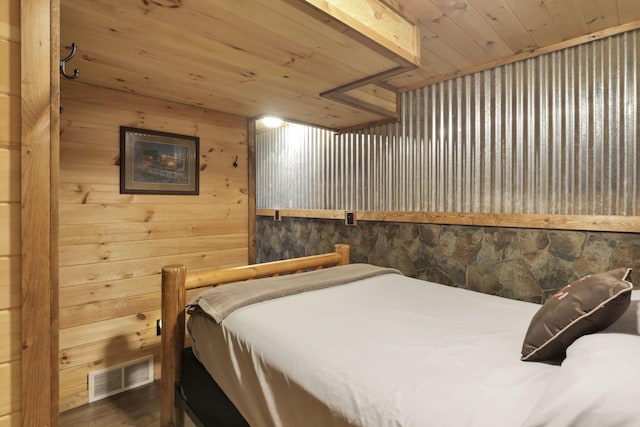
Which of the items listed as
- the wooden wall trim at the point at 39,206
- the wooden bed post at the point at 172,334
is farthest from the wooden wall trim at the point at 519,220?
the wooden wall trim at the point at 39,206

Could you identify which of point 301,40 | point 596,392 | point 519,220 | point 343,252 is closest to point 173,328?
point 343,252

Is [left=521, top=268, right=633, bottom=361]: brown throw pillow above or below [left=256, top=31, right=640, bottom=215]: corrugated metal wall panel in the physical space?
below

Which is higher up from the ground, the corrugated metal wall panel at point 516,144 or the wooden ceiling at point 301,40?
the wooden ceiling at point 301,40

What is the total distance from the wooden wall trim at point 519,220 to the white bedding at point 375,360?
740 mm

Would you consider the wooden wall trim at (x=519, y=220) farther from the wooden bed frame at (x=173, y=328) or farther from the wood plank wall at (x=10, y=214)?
the wood plank wall at (x=10, y=214)

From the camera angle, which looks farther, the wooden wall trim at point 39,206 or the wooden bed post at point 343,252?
the wooden bed post at point 343,252

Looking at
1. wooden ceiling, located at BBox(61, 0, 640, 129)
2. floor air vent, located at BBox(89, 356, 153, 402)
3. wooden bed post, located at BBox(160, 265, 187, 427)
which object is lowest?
floor air vent, located at BBox(89, 356, 153, 402)

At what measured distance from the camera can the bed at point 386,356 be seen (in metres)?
0.82

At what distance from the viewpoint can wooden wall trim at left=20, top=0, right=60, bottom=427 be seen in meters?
0.87

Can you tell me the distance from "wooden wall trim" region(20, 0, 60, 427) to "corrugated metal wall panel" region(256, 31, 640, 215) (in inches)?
98.4

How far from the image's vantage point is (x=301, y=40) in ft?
5.63

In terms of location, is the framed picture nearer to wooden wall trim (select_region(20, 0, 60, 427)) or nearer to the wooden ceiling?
the wooden ceiling

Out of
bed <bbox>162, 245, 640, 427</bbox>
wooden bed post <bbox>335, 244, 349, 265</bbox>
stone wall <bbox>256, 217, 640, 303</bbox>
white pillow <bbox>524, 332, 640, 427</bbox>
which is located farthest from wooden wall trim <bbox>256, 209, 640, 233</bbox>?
white pillow <bbox>524, 332, 640, 427</bbox>

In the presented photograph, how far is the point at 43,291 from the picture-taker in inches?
35.4
